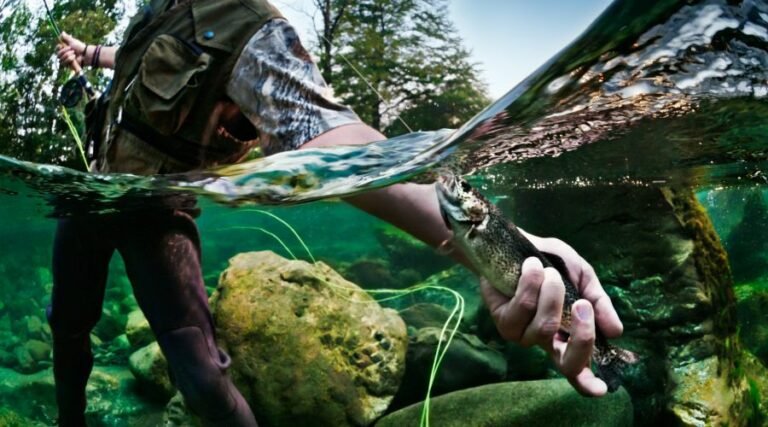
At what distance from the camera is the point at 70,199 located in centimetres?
319

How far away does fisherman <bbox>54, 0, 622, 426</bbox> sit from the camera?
1957 millimetres

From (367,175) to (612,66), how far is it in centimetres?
102

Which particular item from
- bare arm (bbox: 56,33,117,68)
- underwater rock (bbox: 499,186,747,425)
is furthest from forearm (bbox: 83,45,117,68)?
underwater rock (bbox: 499,186,747,425)

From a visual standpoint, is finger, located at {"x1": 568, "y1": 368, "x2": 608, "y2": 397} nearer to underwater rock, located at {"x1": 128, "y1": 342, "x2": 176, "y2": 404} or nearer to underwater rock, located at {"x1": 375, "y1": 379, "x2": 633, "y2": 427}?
underwater rock, located at {"x1": 375, "y1": 379, "x2": 633, "y2": 427}

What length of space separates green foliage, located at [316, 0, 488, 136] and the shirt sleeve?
0.30 meters

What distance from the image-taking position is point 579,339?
1780mm

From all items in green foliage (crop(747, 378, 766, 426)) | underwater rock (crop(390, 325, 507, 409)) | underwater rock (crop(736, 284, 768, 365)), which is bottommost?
underwater rock (crop(736, 284, 768, 365))

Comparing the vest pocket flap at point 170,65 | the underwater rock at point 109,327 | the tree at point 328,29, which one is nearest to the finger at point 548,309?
the tree at point 328,29

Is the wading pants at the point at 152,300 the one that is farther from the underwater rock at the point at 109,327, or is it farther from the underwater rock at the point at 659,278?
the underwater rock at the point at 109,327

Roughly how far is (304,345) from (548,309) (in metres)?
3.21

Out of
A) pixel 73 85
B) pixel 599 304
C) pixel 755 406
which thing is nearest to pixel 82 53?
pixel 73 85

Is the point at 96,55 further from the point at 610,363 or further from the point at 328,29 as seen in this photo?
the point at 610,363

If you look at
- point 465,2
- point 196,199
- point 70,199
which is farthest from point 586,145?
point 70,199

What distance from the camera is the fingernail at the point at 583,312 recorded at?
1.75 m
